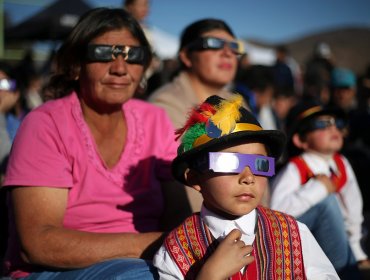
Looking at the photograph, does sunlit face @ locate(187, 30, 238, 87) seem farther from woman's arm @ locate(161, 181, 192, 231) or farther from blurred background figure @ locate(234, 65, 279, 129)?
blurred background figure @ locate(234, 65, 279, 129)

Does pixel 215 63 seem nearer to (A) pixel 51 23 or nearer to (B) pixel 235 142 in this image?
(B) pixel 235 142

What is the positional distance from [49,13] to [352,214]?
10.9 metres

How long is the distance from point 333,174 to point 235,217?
210 centimetres

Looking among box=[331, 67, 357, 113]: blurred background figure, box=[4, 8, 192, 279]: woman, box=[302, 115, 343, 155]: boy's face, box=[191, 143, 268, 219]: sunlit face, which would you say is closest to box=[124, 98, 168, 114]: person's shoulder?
box=[4, 8, 192, 279]: woman

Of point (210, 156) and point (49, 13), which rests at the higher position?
point (49, 13)

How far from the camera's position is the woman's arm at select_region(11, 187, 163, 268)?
2516 mm

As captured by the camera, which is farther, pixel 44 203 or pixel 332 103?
pixel 332 103

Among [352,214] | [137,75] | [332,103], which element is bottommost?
[352,214]

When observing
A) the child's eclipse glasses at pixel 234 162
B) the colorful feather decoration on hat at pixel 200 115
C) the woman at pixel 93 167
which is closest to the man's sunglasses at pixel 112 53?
the woman at pixel 93 167

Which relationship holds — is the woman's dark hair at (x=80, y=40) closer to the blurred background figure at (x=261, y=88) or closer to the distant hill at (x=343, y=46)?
the blurred background figure at (x=261, y=88)

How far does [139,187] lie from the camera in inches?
118

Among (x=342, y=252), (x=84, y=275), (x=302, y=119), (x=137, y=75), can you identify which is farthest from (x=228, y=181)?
(x=302, y=119)

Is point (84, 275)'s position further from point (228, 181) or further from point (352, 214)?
point (352, 214)

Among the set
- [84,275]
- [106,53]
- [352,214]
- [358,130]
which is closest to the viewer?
[84,275]
